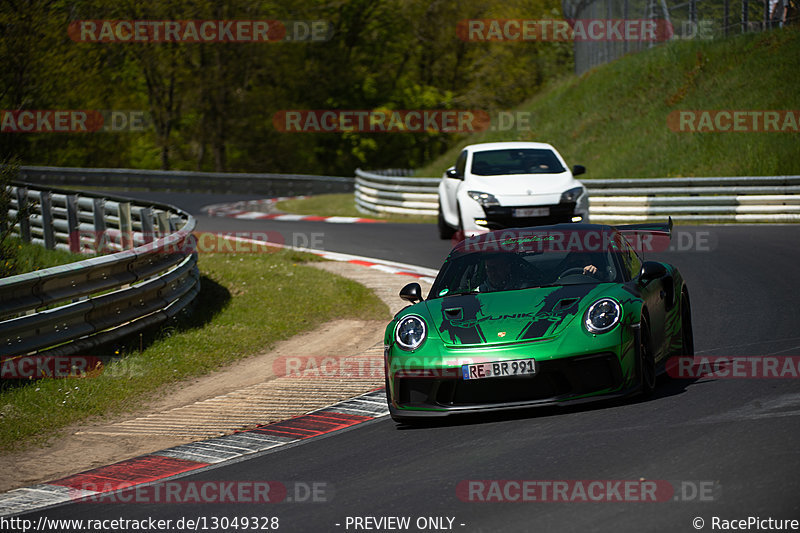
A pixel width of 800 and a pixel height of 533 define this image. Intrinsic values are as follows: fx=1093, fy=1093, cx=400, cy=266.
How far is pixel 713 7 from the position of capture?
28.8m

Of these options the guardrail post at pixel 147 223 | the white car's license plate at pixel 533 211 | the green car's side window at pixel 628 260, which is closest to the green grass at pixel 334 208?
the white car's license plate at pixel 533 211

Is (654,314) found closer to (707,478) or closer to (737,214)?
(707,478)

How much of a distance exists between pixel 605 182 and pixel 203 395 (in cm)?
1430

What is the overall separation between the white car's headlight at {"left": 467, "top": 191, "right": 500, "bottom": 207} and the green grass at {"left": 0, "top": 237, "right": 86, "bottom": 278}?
6086 mm

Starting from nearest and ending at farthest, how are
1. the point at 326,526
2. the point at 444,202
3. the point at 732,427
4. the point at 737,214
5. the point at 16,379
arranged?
1. the point at 326,526
2. the point at 732,427
3. the point at 16,379
4. the point at 444,202
5. the point at 737,214

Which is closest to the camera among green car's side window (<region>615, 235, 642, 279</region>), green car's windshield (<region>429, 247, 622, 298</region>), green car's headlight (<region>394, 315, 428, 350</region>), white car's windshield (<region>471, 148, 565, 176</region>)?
green car's headlight (<region>394, 315, 428, 350</region>)

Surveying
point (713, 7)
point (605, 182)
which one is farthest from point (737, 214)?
point (713, 7)

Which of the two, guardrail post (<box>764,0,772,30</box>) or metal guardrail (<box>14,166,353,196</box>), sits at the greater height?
guardrail post (<box>764,0,772,30</box>)

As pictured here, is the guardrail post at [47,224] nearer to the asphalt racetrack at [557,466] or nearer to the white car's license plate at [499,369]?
the asphalt racetrack at [557,466]

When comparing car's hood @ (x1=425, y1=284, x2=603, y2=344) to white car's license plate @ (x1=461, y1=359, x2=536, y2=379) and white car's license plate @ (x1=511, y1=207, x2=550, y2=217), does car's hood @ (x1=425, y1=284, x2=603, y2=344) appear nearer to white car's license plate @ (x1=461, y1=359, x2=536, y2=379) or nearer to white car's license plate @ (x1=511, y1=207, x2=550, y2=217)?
white car's license plate @ (x1=461, y1=359, x2=536, y2=379)

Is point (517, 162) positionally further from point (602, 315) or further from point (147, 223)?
point (602, 315)

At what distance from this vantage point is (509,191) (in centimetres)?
1716

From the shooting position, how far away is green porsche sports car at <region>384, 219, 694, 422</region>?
6863 millimetres

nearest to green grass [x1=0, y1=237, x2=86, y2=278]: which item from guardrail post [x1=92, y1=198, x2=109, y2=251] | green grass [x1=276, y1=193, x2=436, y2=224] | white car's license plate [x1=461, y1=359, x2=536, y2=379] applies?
guardrail post [x1=92, y1=198, x2=109, y2=251]
